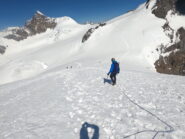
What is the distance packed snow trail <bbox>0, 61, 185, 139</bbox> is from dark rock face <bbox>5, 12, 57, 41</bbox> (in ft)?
429

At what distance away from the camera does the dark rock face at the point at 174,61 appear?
40.3 meters

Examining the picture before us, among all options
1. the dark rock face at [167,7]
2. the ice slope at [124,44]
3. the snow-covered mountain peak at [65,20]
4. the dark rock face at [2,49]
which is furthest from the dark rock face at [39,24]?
the dark rock face at [167,7]

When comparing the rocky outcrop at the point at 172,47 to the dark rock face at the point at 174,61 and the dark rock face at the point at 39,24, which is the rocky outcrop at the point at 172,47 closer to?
the dark rock face at the point at 174,61

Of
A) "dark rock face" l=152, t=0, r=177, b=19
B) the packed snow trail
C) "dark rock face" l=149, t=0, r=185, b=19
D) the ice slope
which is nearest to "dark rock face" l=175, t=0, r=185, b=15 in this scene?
"dark rock face" l=149, t=0, r=185, b=19

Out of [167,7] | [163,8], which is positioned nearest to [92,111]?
[163,8]

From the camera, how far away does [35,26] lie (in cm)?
14938

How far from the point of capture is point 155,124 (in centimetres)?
930

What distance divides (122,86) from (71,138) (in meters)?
9.48

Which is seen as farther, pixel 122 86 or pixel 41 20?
pixel 41 20

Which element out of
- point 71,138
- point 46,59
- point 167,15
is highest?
point 167,15

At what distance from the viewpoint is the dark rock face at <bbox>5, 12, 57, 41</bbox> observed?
470 feet

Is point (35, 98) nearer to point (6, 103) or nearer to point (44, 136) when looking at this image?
point (6, 103)

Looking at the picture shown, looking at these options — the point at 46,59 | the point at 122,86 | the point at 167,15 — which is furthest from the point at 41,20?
the point at 122,86

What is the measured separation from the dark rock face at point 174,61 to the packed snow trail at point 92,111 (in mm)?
23762
